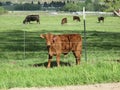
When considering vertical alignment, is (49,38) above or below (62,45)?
above

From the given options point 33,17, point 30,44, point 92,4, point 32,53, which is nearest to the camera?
point 32,53

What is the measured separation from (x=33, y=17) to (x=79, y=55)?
1762 inches

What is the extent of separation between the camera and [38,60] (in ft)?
50.6

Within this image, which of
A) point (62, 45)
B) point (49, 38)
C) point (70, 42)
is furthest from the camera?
point (70, 42)

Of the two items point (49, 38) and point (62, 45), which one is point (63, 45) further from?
point (49, 38)

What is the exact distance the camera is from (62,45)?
13.1m

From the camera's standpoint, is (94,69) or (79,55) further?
(79,55)

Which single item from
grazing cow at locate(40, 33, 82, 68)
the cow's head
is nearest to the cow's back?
grazing cow at locate(40, 33, 82, 68)

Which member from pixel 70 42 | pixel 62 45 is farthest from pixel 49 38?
pixel 70 42

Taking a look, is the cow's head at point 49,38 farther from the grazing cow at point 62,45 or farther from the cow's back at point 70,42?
the cow's back at point 70,42

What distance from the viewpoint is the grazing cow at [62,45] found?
1282 cm

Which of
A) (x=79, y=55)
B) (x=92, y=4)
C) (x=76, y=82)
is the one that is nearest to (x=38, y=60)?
(x=79, y=55)

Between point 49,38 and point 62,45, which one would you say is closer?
point 49,38

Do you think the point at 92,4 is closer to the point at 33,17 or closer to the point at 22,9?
the point at 33,17
